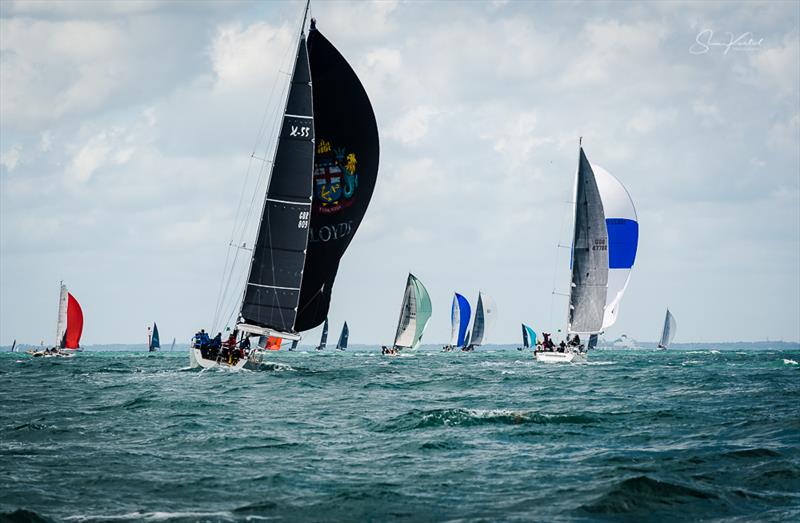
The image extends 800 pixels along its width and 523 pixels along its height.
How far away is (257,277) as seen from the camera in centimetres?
4284

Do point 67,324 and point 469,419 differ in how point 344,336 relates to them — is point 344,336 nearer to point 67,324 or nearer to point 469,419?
point 67,324

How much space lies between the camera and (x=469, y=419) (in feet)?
79.9

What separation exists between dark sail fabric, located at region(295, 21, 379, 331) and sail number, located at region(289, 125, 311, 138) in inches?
33.2

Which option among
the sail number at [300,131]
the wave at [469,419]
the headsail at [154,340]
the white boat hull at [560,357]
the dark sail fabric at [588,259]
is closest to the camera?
the wave at [469,419]

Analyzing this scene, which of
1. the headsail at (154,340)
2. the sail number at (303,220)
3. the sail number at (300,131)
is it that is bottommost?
the headsail at (154,340)

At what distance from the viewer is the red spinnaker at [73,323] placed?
93.2m

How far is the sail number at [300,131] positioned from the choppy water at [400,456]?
12953 mm

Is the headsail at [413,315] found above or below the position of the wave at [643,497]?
above

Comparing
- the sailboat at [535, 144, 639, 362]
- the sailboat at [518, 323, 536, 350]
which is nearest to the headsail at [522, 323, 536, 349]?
the sailboat at [518, 323, 536, 350]

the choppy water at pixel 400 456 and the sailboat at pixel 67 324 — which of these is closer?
the choppy water at pixel 400 456

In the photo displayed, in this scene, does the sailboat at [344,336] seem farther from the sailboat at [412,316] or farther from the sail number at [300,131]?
the sail number at [300,131]

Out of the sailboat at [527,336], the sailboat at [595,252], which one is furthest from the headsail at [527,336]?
the sailboat at [595,252]

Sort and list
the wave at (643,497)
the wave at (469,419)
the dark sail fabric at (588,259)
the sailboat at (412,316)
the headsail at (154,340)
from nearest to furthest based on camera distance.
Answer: the wave at (643,497) → the wave at (469,419) → the dark sail fabric at (588,259) → the sailboat at (412,316) → the headsail at (154,340)

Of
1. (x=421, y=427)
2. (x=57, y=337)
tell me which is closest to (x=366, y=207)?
(x=421, y=427)
